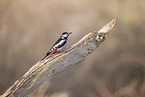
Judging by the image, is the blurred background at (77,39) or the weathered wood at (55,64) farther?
Answer: the blurred background at (77,39)

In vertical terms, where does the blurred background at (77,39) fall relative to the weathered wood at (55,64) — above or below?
above

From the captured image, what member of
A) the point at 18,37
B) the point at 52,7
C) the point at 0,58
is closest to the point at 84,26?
the point at 52,7

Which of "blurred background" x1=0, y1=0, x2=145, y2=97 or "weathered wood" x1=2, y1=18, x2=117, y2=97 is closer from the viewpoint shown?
"weathered wood" x1=2, y1=18, x2=117, y2=97

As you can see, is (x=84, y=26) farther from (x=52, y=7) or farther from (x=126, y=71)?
(x=126, y=71)

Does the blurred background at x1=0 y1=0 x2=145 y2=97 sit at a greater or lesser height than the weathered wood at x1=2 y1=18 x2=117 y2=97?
greater
